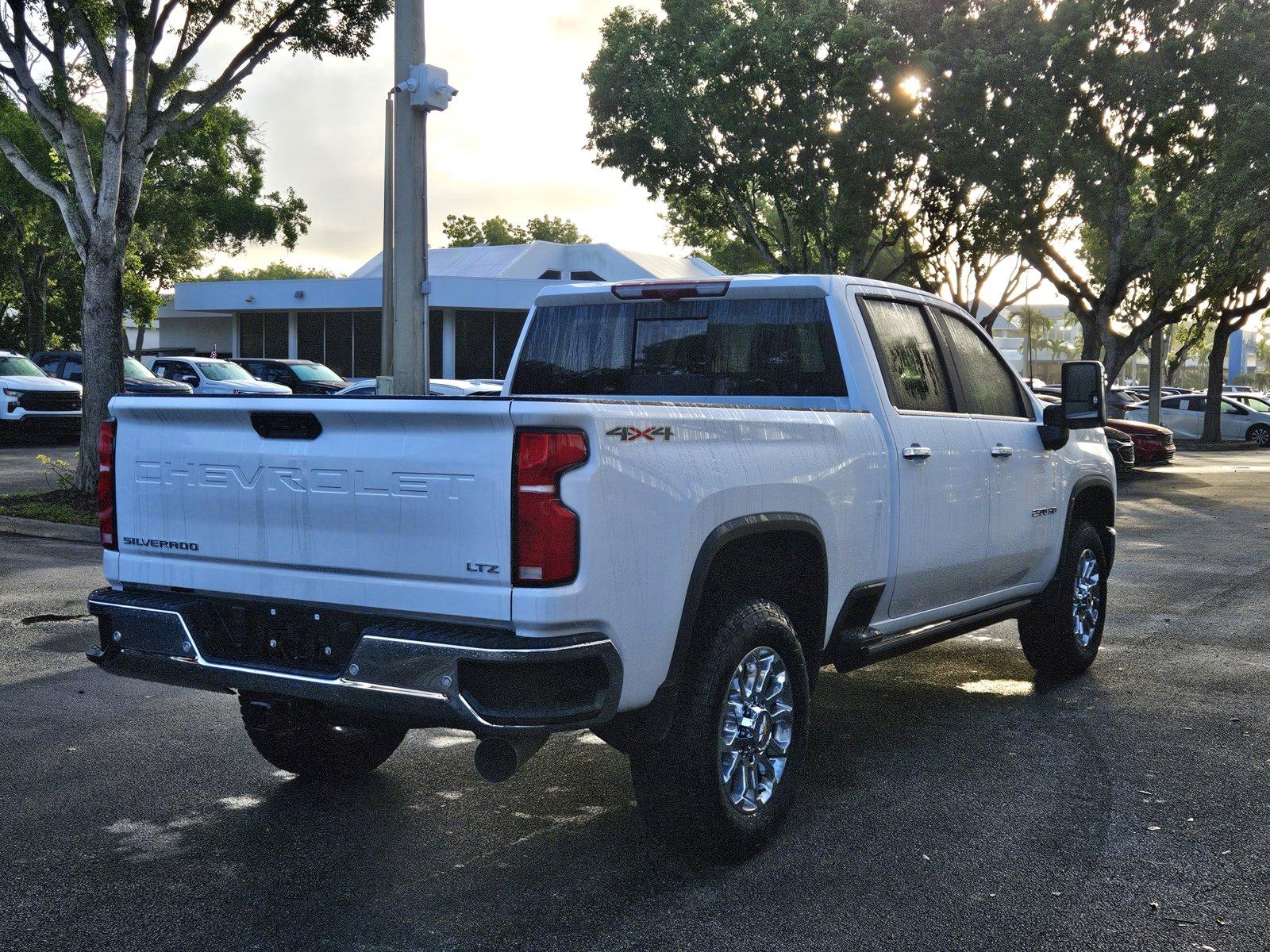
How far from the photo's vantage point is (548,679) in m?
3.71

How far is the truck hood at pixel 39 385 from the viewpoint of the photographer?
25.1 m

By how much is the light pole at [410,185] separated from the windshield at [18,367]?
1861cm

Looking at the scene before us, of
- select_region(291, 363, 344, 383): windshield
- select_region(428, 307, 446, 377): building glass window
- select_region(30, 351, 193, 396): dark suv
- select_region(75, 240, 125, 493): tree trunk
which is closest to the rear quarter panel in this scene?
select_region(75, 240, 125, 493): tree trunk

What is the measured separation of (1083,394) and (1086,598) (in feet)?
4.81

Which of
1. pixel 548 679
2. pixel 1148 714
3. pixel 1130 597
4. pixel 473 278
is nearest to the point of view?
pixel 548 679

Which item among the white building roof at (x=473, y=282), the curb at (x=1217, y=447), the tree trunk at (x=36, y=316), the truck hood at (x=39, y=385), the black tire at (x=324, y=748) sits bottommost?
the curb at (x=1217, y=447)

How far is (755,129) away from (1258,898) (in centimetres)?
2528

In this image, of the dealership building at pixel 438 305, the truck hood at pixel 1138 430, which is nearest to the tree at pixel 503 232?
the dealership building at pixel 438 305

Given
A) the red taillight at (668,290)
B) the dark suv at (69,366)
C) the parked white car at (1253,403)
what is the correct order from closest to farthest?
1. the red taillight at (668,290)
2. the dark suv at (69,366)
3. the parked white car at (1253,403)

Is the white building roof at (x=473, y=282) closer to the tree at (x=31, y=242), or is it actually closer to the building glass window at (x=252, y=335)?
the building glass window at (x=252, y=335)

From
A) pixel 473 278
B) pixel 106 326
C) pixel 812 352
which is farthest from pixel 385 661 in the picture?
pixel 473 278

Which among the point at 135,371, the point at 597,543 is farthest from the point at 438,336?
the point at 597,543

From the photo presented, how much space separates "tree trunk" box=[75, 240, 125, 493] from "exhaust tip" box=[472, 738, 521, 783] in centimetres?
1136

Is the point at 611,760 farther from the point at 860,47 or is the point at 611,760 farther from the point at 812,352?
the point at 860,47
